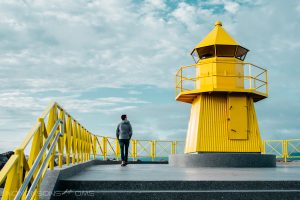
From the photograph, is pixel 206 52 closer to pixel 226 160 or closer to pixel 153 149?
pixel 226 160

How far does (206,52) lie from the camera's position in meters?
16.2

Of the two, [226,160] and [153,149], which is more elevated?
[226,160]

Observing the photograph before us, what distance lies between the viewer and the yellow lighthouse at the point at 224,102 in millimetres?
15344

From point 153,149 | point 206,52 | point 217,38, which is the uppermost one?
point 217,38

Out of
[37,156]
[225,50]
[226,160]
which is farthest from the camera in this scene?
[225,50]

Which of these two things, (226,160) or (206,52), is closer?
(226,160)

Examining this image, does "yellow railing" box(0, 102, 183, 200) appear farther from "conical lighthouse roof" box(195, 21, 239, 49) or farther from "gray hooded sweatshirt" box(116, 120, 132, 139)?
"conical lighthouse roof" box(195, 21, 239, 49)

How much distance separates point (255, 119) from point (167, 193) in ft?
33.2

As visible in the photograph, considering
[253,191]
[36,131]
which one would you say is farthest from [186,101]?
[36,131]

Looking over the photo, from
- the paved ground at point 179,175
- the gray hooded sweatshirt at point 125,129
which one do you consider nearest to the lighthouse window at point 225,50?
the gray hooded sweatshirt at point 125,129

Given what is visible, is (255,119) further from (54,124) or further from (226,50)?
(54,124)

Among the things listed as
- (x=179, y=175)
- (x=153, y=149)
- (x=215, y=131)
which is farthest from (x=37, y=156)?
(x=153, y=149)

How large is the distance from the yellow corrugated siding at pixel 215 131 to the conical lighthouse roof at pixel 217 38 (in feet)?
6.85

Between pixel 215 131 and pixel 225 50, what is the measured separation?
126 inches
